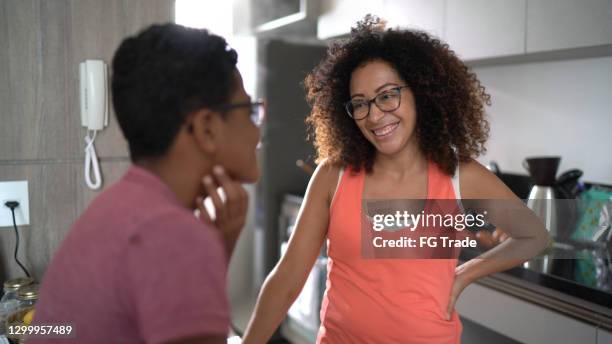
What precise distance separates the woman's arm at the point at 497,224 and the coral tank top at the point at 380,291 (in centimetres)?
4

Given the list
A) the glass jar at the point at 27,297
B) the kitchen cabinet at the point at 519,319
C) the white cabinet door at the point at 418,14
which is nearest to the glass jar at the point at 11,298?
the glass jar at the point at 27,297

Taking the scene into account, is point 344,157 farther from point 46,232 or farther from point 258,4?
point 258,4

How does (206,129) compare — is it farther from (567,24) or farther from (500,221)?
(567,24)

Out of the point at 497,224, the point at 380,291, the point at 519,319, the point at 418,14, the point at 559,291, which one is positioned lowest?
the point at 519,319

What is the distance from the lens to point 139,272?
1.61 ft

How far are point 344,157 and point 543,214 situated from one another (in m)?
0.91

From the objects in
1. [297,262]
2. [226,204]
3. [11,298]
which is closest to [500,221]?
[297,262]

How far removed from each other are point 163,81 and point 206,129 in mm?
69

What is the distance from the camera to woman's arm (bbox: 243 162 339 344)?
1156 mm

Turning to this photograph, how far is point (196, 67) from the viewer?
548mm

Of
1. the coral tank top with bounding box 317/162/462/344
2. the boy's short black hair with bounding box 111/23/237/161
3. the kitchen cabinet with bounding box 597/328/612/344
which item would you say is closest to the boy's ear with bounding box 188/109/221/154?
the boy's short black hair with bounding box 111/23/237/161

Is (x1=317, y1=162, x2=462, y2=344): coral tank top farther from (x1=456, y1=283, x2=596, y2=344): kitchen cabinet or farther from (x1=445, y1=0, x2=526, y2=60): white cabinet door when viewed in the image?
(x1=445, y1=0, x2=526, y2=60): white cabinet door

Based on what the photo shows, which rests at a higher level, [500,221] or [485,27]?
[485,27]

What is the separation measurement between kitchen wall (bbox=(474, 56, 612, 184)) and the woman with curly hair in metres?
0.92
